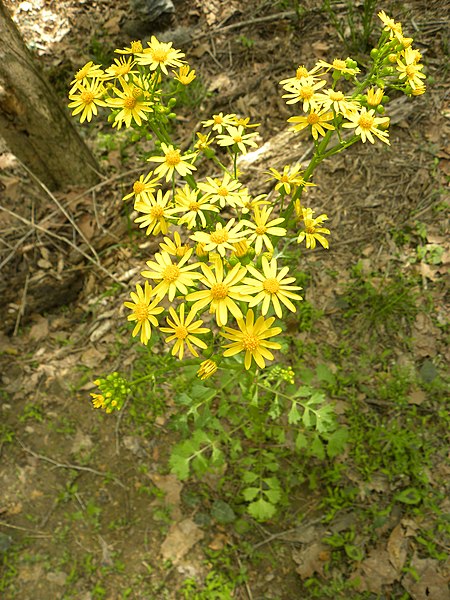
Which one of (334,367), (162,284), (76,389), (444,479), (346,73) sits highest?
(346,73)

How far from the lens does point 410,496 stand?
3.25m

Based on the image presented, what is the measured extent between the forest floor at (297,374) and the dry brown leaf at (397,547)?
1cm

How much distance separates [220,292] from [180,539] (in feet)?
7.74

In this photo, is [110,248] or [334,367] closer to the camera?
[334,367]

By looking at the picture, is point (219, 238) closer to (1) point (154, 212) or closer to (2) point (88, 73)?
(1) point (154, 212)

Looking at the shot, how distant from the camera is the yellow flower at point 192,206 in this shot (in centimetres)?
214

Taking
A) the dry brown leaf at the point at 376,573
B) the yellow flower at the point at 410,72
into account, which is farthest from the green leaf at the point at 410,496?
the yellow flower at the point at 410,72

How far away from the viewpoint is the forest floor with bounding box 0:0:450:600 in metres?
3.27

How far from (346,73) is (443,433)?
2619mm

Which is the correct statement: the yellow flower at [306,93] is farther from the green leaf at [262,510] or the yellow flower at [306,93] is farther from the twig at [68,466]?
the twig at [68,466]

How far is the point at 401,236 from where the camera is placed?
3953mm

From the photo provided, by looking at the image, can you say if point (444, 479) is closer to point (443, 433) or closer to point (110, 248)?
point (443, 433)

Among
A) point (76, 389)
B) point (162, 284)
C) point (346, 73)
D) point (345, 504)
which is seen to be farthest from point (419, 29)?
point (76, 389)

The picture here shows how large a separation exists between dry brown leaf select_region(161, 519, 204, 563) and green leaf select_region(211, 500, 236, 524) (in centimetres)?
18
